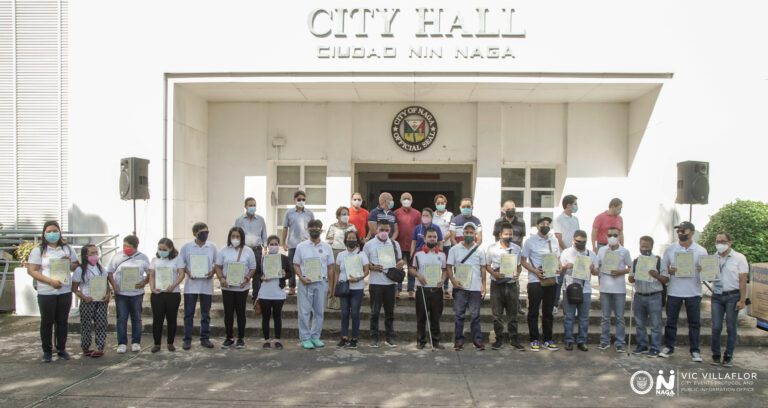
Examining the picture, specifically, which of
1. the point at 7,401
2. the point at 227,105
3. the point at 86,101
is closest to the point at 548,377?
the point at 7,401

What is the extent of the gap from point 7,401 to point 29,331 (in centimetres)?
354

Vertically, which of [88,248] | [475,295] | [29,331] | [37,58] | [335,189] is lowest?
[29,331]

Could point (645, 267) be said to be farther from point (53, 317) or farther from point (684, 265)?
point (53, 317)

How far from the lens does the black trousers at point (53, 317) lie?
7109 millimetres

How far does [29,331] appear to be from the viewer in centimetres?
881

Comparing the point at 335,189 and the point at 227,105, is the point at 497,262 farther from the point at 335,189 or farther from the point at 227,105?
the point at 227,105

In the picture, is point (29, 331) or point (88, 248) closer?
point (88, 248)

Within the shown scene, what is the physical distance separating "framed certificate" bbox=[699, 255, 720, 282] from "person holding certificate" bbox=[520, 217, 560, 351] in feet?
5.81

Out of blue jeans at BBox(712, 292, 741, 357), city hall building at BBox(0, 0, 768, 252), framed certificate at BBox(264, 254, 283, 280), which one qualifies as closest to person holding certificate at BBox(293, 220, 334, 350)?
framed certificate at BBox(264, 254, 283, 280)

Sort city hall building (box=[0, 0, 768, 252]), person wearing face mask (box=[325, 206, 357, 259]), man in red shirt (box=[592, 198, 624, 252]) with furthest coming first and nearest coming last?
1. city hall building (box=[0, 0, 768, 252])
2. man in red shirt (box=[592, 198, 624, 252])
3. person wearing face mask (box=[325, 206, 357, 259])

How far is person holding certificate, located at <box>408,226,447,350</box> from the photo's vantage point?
7676 mm

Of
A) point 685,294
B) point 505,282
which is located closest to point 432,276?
point 505,282

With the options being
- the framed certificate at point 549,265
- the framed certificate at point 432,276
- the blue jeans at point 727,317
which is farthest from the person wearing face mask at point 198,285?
the blue jeans at point 727,317

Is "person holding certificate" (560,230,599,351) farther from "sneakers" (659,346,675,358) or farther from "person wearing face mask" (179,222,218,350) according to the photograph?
"person wearing face mask" (179,222,218,350)
